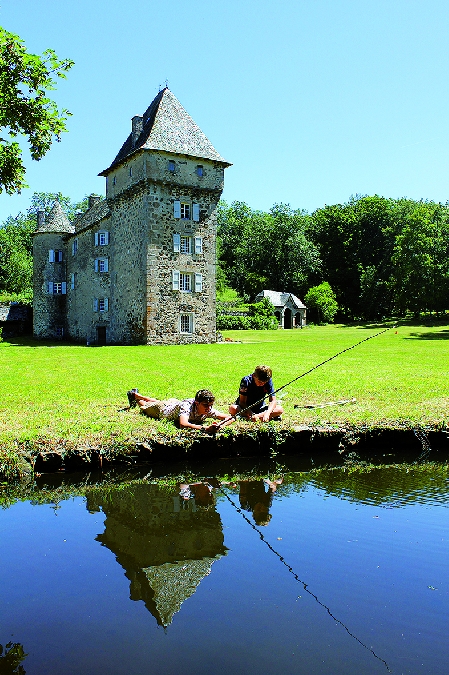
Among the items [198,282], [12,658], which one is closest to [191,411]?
[12,658]

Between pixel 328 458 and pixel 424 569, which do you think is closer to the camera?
pixel 424 569

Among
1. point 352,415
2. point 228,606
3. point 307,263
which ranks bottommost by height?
point 228,606

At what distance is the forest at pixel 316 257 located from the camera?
6494 cm

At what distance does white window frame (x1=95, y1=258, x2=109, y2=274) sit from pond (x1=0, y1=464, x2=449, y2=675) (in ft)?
102

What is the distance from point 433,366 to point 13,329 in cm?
3875

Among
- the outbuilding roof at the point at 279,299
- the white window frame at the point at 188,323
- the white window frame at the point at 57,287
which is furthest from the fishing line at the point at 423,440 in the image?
the outbuilding roof at the point at 279,299

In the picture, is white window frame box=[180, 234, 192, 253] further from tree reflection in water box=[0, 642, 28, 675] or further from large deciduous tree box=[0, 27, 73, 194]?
tree reflection in water box=[0, 642, 28, 675]

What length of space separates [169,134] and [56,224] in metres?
15.3

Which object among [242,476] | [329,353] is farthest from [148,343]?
[242,476]

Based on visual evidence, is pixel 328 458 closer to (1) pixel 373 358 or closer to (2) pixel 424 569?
(2) pixel 424 569

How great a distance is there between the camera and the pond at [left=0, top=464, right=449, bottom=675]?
3889mm

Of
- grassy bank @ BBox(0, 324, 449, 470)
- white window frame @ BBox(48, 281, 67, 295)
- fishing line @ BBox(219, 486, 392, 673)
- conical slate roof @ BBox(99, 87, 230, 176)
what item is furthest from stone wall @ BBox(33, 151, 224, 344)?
fishing line @ BBox(219, 486, 392, 673)

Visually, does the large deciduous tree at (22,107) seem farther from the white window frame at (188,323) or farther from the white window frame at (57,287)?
the white window frame at (57,287)

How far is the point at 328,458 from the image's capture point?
8.88 m
